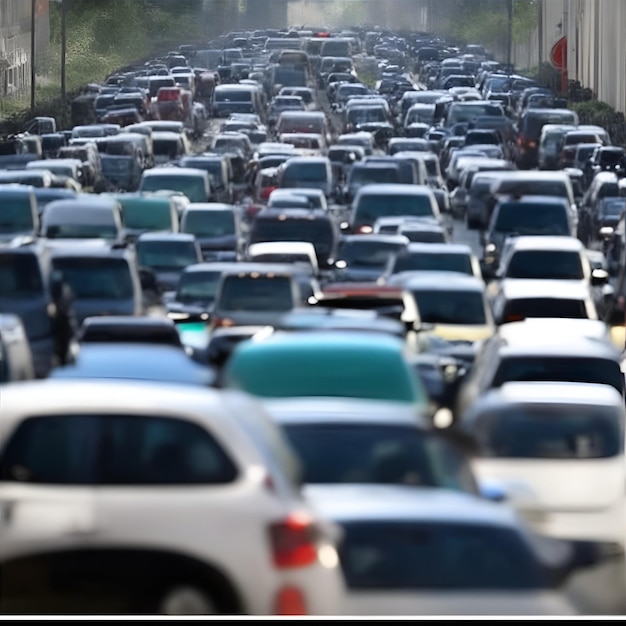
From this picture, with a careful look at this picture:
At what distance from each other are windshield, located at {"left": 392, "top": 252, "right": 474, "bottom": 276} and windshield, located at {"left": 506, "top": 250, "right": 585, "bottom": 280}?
1.92 feet

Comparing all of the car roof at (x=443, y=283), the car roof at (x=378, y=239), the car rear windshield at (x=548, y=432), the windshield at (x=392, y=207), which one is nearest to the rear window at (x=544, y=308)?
the car roof at (x=443, y=283)

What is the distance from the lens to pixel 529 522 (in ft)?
44.7

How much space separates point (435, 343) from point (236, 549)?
15.5m

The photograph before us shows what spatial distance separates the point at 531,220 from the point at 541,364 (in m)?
19.8

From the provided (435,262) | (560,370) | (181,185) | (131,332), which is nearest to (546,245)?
(435,262)

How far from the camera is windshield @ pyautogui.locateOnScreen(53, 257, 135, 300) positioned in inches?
1057

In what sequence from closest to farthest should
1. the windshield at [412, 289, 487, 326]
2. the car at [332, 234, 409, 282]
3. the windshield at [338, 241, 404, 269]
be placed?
the windshield at [412, 289, 487, 326] < the car at [332, 234, 409, 282] < the windshield at [338, 241, 404, 269]

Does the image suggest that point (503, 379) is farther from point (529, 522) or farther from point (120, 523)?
point (120, 523)

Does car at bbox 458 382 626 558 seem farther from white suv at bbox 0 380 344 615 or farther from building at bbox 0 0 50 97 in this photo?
building at bbox 0 0 50 97

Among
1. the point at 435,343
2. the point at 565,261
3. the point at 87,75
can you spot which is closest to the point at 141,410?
the point at 435,343

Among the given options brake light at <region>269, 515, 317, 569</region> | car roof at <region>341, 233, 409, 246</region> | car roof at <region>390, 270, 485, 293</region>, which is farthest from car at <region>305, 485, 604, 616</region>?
car roof at <region>341, 233, 409, 246</region>

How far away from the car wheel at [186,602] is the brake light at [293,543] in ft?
0.90

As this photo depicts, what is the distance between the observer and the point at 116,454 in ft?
27.9

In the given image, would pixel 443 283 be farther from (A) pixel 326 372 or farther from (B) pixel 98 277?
(A) pixel 326 372
